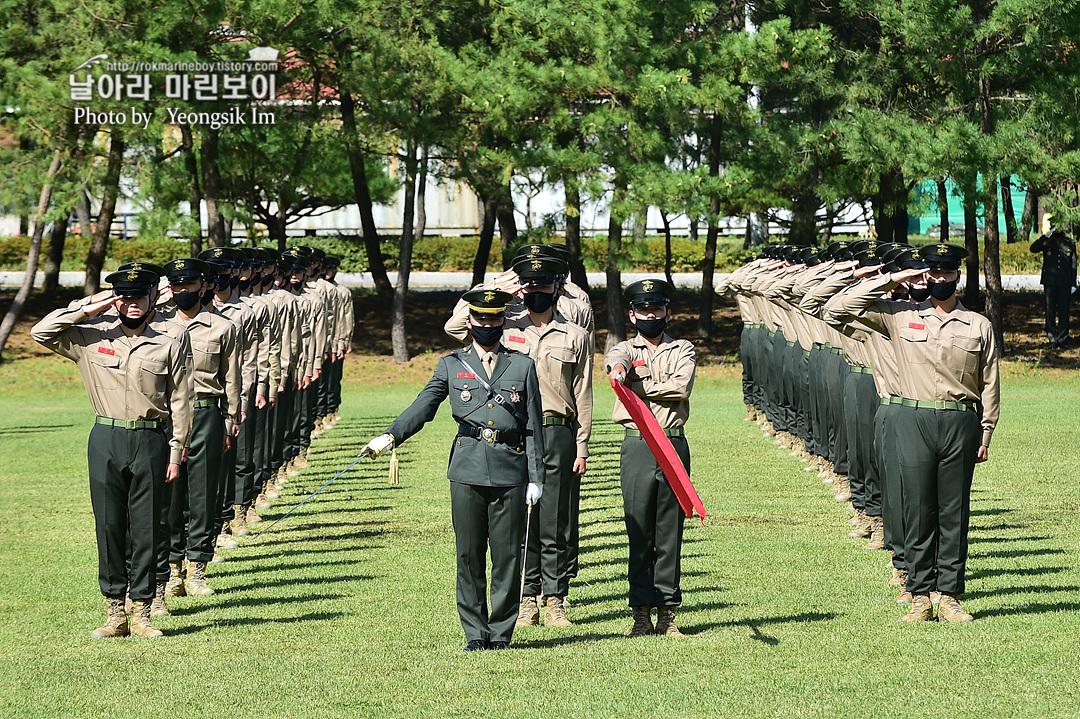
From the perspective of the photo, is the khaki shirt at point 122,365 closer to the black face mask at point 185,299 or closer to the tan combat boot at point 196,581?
the black face mask at point 185,299

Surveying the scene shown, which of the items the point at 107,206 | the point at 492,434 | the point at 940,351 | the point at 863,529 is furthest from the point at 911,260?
the point at 107,206

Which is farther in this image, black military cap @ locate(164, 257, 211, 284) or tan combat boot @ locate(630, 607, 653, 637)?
black military cap @ locate(164, 257, 211, 284)

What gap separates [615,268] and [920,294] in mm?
20126

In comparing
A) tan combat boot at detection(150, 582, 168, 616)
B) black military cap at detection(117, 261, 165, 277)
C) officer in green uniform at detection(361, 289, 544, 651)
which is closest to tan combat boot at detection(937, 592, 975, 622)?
officer in green uniform at detection(361, 289, 544, 651)

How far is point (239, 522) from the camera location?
12.9m

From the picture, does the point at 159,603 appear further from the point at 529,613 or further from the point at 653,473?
the point at 653,473

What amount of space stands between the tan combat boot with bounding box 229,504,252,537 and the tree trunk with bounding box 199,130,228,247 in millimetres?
15740

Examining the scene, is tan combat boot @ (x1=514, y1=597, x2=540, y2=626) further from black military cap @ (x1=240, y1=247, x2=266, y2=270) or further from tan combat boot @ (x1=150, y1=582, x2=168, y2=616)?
black military cap @ (x1=240, y1=247, x2=266, y2=270)

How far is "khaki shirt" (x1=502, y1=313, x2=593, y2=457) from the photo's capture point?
30.2 ft

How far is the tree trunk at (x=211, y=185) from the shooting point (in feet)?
91.9

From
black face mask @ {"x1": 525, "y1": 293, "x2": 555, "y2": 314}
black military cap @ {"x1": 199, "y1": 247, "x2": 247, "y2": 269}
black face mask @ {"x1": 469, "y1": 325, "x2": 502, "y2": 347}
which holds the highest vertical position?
black military cap @ {"x1": 199, "y1": 247, "x2": 247, "y2": 269}

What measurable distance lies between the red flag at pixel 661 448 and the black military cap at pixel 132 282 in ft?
9.75

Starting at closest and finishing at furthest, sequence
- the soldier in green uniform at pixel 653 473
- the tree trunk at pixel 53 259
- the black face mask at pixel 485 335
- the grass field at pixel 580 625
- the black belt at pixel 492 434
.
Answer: the grass field at pixel 580 625 → the black belt at pixel 492 434 → the black face mask at pixel 485 335 → the soldier in green uniform at pixel 653 473 → the tree trunk at pixel 53 259

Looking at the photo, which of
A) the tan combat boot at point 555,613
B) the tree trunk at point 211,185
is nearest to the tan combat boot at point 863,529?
the tan combat boot at point 555,613
